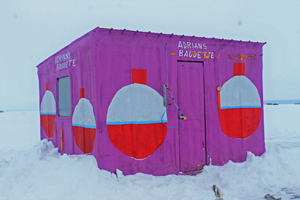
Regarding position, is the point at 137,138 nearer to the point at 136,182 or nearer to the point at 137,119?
the point at 137,119

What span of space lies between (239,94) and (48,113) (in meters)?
5.51

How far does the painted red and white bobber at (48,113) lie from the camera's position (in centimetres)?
731

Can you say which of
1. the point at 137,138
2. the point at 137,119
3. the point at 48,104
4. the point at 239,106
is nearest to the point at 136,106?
the point at 137,119

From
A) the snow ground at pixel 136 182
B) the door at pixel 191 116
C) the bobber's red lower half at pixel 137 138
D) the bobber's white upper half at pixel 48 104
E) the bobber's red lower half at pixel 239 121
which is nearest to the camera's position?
the snow ground at pixel 136 182

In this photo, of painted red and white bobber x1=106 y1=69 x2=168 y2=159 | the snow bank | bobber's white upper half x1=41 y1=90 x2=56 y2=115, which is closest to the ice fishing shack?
painted red and white bobber x1=106 y1=69 x2=168 y2=159

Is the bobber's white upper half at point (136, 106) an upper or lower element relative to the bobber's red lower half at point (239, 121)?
upper

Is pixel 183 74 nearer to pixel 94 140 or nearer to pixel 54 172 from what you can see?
pixel 94 140

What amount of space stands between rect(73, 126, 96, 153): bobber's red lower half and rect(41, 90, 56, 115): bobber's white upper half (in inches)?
70.7

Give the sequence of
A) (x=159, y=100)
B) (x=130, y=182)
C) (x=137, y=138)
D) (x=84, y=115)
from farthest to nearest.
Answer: (x=84, y=115), (x=159, y=100), (x=137, y=138), (x=130, y=182)

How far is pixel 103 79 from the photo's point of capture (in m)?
4.87

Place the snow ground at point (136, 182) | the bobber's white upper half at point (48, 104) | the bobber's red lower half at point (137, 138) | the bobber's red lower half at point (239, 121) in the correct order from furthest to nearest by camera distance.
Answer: the bobber's white upper half at point (48, 104) → the bobber's red lower half at point (239, 121) → the bobber's red lower half at point (137, 138) → the snow ground at point (136, 182)

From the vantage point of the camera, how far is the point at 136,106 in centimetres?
506

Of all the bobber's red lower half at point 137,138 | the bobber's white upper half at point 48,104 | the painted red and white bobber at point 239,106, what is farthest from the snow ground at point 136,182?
the bobber's white upper half at point 48,104

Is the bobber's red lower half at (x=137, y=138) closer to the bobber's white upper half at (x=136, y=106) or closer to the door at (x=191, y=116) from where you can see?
the bobber's white upper half at (x=136, y=106)
